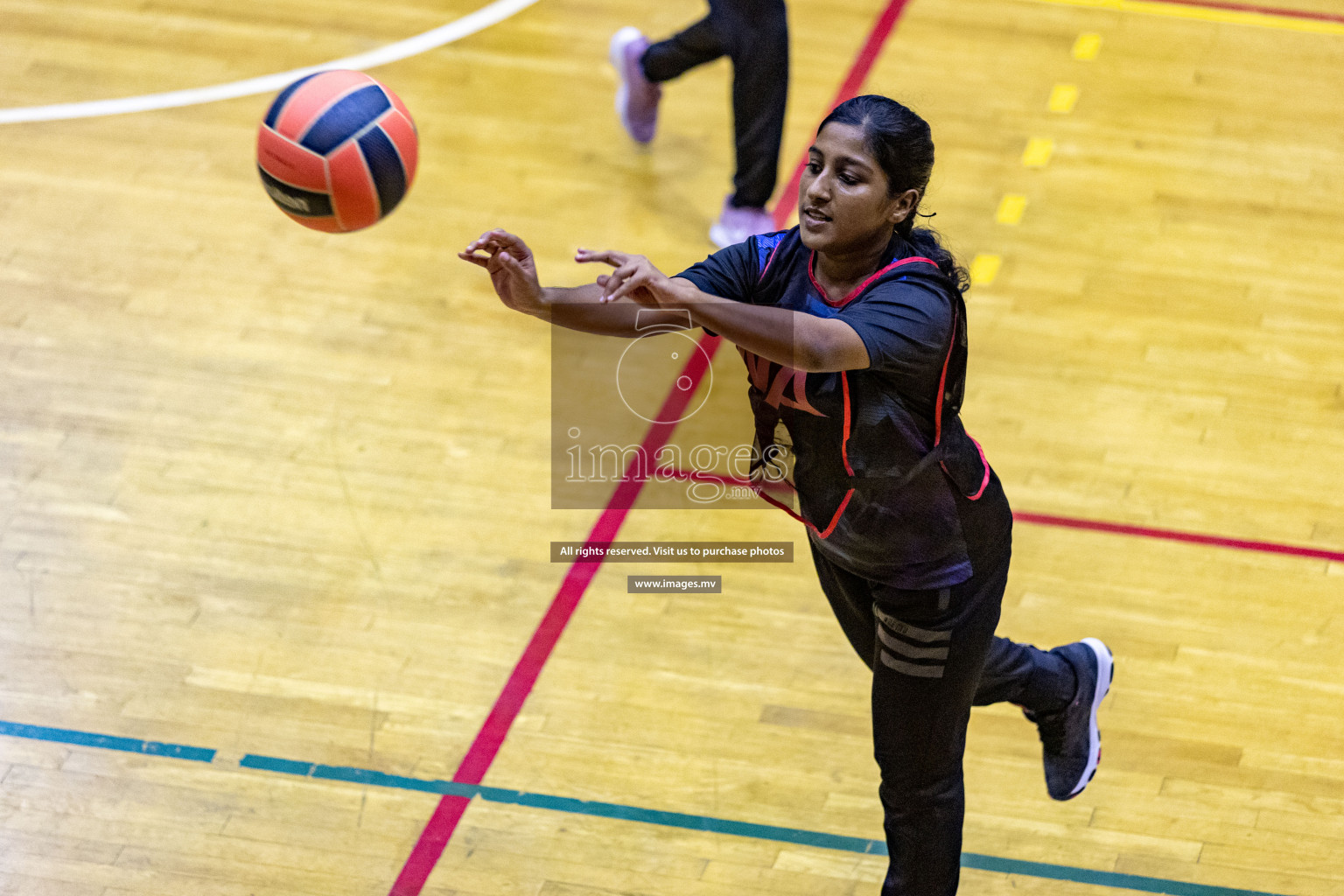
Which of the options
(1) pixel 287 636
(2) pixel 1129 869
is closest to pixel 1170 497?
(2) pixel 1129 869

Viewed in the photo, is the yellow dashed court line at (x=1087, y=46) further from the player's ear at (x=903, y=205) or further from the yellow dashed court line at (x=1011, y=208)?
the player's ear at (x=903, y=205)

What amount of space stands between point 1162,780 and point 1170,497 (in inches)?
44.1

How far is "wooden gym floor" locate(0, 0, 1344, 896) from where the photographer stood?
3.50 m

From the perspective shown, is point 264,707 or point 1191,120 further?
point 1191,120

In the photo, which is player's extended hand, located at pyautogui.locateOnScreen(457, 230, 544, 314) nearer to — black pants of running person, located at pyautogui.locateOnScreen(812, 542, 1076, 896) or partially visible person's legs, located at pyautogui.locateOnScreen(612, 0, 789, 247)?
black pants of running person, located at pyautogui.locateOnScreen(812, 542, 1076, 896)

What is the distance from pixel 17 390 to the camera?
475 cm

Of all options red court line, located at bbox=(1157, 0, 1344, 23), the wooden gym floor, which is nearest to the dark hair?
the wooden gym floor

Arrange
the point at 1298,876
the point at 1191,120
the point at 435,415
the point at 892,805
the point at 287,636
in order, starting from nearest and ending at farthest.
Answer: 1. the point at 892,805
2. the point at 1298,876
3. the point at 287,636
4. the point at 435,415
5. the point at 1191,120

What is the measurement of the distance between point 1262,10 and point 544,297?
5474 mm

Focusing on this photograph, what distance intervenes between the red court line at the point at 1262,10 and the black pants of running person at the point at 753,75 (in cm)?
266

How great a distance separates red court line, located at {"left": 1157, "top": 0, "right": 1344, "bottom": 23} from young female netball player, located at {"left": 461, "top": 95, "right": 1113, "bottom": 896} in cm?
494

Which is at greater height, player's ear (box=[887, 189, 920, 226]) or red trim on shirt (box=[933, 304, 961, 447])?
player's ear (box=[887, 189, 920, 226])

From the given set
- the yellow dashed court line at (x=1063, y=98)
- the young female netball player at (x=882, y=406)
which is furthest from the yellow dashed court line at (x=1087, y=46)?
the young female netball player at (x=882, y=406)

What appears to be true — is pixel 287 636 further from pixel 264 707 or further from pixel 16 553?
pixel 16 553
